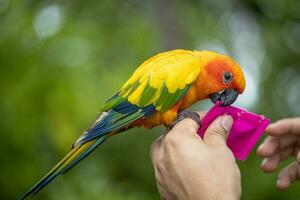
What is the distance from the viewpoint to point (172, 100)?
212cm

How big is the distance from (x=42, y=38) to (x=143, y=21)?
11.6ft

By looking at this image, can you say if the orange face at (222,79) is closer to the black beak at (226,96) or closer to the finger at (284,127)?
the black beak at (226,96)

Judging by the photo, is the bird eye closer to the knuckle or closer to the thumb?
the thumb

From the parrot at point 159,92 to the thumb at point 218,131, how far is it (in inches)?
8.7

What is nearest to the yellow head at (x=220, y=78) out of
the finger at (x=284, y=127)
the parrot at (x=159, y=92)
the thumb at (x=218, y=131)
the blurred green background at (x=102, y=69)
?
the parrot at (x=159, y=92)

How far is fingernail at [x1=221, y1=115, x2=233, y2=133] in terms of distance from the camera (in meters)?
1.81

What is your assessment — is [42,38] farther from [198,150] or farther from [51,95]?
[198,150]

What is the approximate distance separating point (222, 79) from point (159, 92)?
0.31m

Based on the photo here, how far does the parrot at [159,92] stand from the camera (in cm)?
210

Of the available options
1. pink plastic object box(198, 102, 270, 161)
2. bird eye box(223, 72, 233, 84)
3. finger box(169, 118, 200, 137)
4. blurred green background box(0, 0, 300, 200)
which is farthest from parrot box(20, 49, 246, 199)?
blurred green background box(0, 0, 300, 200)

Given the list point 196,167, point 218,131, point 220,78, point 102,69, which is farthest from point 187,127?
point 102,69

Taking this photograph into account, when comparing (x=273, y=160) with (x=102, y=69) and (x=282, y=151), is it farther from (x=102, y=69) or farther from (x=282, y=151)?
(x=102, y=69)

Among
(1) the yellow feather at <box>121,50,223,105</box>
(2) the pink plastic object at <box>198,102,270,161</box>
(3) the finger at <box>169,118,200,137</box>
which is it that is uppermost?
(1) the yellow feather at <box>121,50,223,105</box>

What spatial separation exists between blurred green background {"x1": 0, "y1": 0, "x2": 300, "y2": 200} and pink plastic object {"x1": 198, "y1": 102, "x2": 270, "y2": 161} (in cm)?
120
